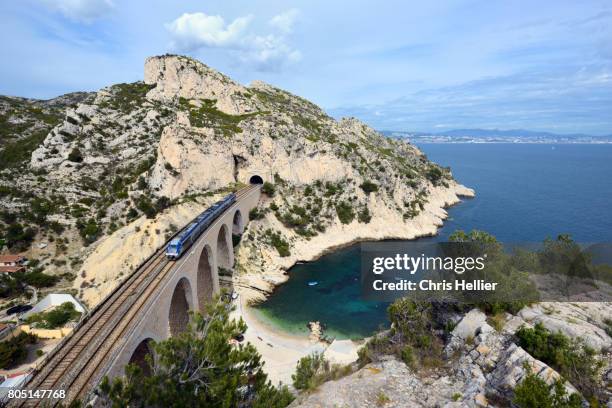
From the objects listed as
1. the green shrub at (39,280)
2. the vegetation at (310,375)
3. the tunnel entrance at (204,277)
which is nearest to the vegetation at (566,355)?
the vegetation at (310,375)

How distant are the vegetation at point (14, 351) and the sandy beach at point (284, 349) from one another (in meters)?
22.5

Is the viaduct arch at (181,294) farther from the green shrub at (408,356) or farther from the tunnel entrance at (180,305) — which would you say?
the green shrub at (408,356)

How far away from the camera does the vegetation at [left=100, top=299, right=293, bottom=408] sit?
11383 mm

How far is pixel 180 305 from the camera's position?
1192 inches

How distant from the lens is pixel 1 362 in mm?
29969

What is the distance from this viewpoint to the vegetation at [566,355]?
45.5ft

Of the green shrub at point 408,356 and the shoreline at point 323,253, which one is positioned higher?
the green shrub at point 408,356

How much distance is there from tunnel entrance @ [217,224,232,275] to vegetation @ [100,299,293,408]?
32.2 metres

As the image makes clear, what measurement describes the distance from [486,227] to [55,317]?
81783mm

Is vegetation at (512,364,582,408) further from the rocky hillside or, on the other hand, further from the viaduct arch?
the rocky hillside

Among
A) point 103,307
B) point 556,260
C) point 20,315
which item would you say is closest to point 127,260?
point 20,315

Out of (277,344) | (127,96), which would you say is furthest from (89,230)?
(127,96)

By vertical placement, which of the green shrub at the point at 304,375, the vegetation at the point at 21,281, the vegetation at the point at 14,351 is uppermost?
the green shrub at the point at 304,375

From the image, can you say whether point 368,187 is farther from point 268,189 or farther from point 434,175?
point 434,175
